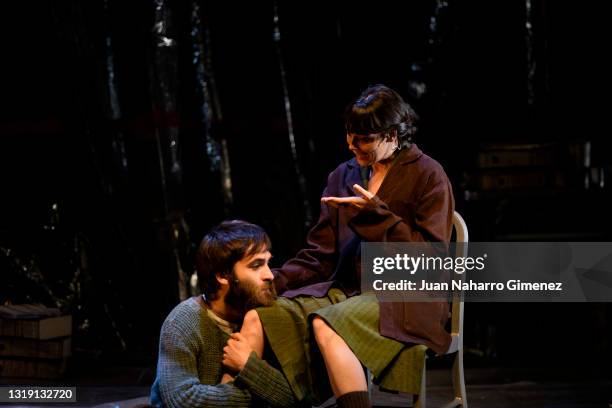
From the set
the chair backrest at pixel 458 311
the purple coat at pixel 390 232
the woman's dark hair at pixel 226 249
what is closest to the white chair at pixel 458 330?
the chair backrest at pixel 458 311

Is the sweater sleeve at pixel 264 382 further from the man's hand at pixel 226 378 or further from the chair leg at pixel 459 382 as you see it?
the chair leg at pixel 459 382

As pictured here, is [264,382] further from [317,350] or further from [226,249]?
[226,249]

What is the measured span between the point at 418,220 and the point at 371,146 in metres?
0.28

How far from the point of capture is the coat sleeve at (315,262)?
103 inches

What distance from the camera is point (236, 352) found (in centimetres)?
232

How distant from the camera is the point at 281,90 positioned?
14.7 feet

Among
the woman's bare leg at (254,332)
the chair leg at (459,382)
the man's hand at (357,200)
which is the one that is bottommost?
the chair leg at (459,382)

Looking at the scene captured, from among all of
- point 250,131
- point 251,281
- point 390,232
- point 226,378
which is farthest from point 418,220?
point 250,131

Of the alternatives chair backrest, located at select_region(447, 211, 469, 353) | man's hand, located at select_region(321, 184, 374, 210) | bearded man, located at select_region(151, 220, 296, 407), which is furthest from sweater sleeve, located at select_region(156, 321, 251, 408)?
chair backrest, located at select_region(447, 211, 469, 353)

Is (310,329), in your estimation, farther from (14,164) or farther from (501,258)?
(14,164)

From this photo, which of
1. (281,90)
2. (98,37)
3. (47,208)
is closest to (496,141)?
(281,90)

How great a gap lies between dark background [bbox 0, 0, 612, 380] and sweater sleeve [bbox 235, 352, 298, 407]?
2198mm

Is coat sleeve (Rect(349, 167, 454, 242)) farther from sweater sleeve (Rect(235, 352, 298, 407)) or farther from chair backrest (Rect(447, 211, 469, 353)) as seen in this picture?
sweater sleeve (Rect(235, 352, 298, 407))

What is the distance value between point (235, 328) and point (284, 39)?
237 centimetres
